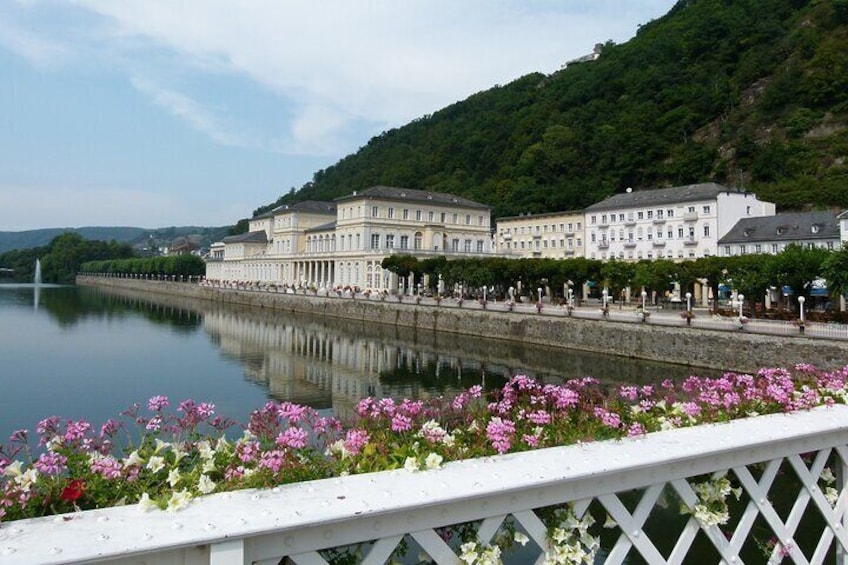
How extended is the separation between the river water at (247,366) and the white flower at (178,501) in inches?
508

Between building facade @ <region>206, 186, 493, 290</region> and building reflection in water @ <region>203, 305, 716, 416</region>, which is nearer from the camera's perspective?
building reflection in water @ <region>203, 305, 716, 416</region>

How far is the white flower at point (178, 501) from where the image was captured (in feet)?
8.02

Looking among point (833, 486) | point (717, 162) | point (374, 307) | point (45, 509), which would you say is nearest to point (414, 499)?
point (45, 509)

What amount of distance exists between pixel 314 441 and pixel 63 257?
632 feet

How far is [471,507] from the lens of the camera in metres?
2.74

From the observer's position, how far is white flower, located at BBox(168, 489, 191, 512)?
8.02 ft

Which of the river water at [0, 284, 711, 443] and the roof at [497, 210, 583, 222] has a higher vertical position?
the roof at [497, 210, 583, 222]

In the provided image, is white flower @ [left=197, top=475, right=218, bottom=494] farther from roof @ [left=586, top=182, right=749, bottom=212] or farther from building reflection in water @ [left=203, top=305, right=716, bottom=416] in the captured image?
roof @ [left=586, top=182, right=749, bottom=212]

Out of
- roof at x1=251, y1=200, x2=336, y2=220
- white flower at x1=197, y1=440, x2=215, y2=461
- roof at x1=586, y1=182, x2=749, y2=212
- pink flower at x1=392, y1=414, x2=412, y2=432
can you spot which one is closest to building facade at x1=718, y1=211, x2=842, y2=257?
Result: roof at x1=586, y1=182, x2=749, y2=212

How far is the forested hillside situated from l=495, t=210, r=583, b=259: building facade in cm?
1081


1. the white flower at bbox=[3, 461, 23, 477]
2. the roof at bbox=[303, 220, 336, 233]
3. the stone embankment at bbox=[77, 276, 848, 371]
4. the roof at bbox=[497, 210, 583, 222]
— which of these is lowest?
the stone embankment at bbox=[77, 276, 848, 371]

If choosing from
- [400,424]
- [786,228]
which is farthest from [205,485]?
[786,228]

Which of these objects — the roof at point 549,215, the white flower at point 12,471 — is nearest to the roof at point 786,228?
the roof at point 549,215

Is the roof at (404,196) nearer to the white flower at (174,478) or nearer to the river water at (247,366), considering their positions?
the river water at (247,366)
